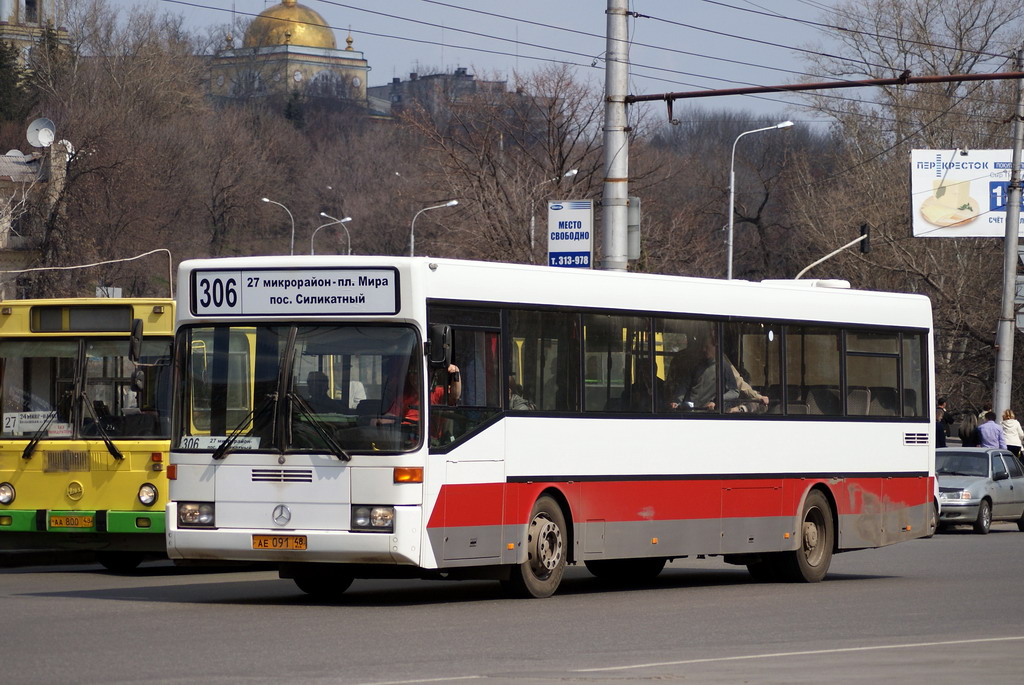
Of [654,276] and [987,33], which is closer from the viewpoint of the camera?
[654,276]

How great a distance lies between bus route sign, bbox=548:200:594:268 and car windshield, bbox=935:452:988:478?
34.1ft

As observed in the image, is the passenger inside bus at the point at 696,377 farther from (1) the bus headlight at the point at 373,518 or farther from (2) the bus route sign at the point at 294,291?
(1) the bus headlight at the point at 373,518

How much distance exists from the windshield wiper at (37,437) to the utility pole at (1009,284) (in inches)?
849

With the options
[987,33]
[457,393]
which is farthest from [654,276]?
[987,33]

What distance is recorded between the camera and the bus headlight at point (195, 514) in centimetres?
1387

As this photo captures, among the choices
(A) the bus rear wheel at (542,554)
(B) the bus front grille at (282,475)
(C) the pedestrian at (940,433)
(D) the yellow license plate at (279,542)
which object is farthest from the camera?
(C) the pedestrian at (940,433)

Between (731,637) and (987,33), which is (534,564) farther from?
(987,33)

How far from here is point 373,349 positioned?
44.8 feet

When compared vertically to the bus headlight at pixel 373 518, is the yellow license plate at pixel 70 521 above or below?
below

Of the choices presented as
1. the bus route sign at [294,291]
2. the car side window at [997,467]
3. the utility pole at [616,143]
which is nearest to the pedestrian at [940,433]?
the car side window at [997,467]

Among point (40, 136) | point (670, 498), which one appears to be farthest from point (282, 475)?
point (40, 136)

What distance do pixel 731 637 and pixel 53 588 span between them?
667cm

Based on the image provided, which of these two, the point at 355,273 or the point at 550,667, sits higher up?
the point at 355,273

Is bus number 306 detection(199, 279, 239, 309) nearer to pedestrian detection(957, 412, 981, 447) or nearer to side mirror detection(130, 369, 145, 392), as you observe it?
side mirror detection(130, 369, 145, 392)
